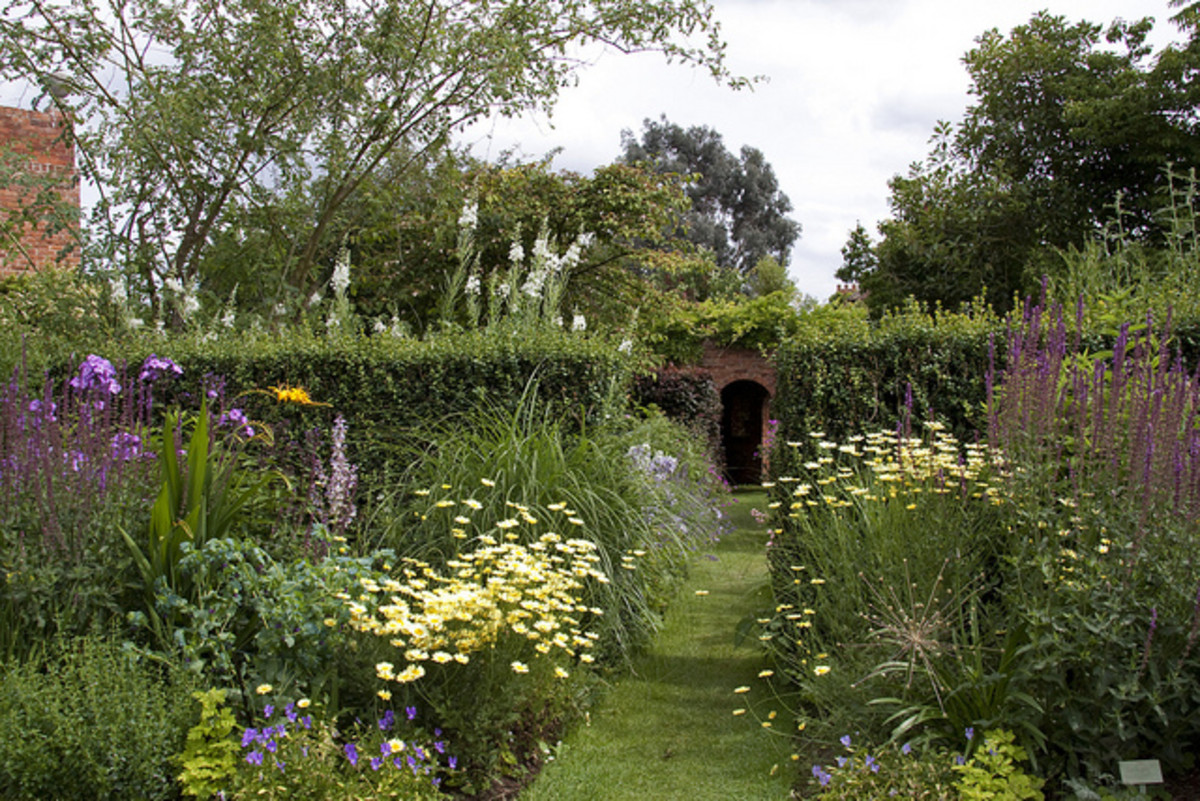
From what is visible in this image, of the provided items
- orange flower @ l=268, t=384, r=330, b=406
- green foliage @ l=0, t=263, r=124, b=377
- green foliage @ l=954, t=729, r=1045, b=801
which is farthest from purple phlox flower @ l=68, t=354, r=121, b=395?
green foliage @ l=954, t=729, r=1045, b=801

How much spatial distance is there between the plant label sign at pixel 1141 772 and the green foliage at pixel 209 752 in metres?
2.76

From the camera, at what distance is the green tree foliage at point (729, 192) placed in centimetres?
3631

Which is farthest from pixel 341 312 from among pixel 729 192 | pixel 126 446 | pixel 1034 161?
pixel 729 192

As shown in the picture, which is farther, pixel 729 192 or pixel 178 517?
pixel 729 192

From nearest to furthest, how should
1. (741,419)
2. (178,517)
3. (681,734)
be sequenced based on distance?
(178,517) → (681,734) → (741,419)

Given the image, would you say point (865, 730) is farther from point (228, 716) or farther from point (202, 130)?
point (202, 130)

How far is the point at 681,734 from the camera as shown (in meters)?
3.76

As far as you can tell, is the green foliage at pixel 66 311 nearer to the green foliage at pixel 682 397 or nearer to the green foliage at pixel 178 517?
the green foliage at pixel 178 517

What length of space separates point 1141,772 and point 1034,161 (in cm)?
1625

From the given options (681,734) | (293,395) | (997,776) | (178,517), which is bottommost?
(681,734)

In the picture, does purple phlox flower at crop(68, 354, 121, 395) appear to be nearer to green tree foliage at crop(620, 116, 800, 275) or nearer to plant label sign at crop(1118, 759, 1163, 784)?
plant label sign at crop(1118, 759, 1163, 784)

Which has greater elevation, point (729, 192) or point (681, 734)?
point (729, 192)

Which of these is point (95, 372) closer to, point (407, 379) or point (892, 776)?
point (407, 379)

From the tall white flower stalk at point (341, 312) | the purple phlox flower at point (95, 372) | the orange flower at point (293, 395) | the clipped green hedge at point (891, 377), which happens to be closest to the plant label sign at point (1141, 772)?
the clipped green hedge at point (891, 377)
